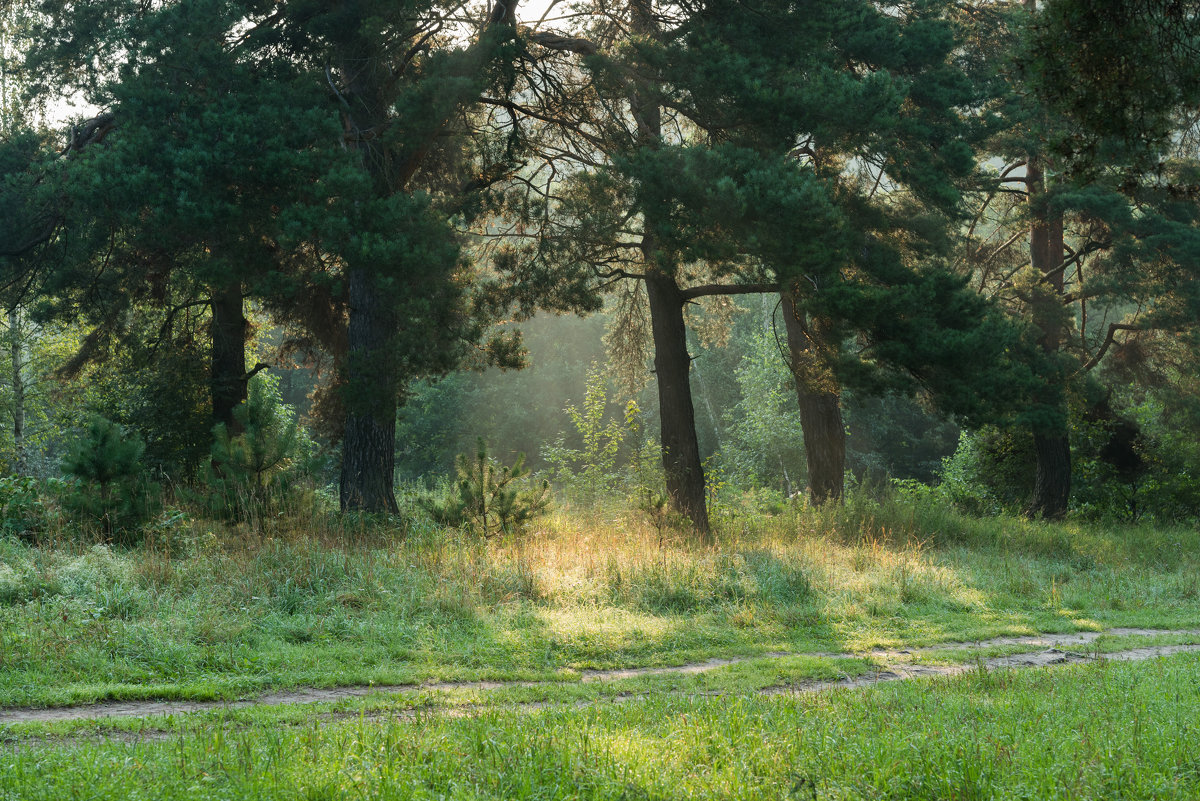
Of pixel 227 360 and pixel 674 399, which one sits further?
pixel 227 360

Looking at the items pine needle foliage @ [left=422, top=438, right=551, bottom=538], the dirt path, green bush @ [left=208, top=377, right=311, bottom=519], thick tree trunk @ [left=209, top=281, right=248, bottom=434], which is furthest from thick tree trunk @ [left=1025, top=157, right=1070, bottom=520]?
thick tree trunk @ [left=209, top=281, right=248, bottom=434]

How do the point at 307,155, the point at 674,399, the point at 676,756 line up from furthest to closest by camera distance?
1. the point at 674,399
2. the point at 307,155
3. the point at 676,756

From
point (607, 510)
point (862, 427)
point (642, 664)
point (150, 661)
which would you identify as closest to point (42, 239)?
point (607, 510)

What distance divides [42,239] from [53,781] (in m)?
14.5

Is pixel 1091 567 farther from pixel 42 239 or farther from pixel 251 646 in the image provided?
pixel 42 239

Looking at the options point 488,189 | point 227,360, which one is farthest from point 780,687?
point 227,360

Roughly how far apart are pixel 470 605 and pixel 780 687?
3.38m

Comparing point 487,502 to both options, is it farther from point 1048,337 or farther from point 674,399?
point 1048,337

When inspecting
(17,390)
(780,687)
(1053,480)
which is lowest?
(1053,480)

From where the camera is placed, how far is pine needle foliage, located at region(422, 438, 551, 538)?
12.5 metres

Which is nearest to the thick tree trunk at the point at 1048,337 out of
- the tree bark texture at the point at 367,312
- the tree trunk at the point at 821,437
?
the tree trunk at the point at 821,437

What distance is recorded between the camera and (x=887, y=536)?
16.4m

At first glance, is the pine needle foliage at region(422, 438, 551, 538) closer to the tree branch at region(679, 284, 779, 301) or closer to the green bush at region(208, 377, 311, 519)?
the green bush at region(208, 377, 311, 519)

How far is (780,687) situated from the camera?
7125 mm
